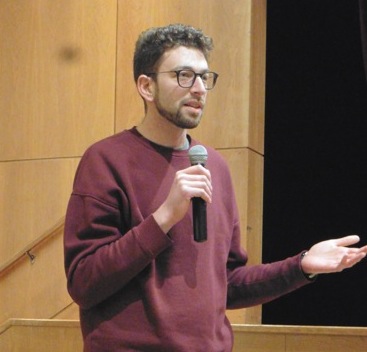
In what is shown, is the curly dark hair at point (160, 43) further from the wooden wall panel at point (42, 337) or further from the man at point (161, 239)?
the wooden wall panel at point (42, 337)

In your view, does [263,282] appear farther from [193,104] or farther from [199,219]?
[193,104]

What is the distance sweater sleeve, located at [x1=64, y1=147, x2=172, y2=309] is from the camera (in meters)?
1.57

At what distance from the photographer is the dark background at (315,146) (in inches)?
167

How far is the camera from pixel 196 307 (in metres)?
1.67

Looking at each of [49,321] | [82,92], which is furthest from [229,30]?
[49,321]

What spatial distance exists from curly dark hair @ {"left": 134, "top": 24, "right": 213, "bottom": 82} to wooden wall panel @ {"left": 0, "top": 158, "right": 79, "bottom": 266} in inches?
101

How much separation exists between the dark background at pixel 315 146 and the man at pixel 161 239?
247 cm

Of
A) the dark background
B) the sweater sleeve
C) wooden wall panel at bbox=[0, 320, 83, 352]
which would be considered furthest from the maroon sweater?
the dark background

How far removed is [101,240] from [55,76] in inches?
118

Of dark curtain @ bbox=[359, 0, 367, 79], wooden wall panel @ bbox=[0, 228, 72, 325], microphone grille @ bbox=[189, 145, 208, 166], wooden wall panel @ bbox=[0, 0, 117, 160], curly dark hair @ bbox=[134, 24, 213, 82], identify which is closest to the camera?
microphone grille @ bbox=[189, 145, 208, 166]

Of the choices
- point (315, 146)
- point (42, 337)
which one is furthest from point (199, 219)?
point (315, 146)

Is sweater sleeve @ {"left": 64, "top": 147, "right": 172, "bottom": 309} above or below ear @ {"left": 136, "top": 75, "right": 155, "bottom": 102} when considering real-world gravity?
below

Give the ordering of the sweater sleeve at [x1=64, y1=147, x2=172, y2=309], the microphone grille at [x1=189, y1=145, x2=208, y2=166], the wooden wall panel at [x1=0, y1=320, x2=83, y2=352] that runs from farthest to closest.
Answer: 1. the wooden wall panel at [x1=0, y1=320, x2=83, y2=352]
2. the microphone grille at [x1=189, y1=145, x2=208, y2=166]
3. the sweater sleeve at [x1=64, y1=147, x2=172, y2=309]

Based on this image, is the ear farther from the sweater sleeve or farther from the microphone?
the microphone
